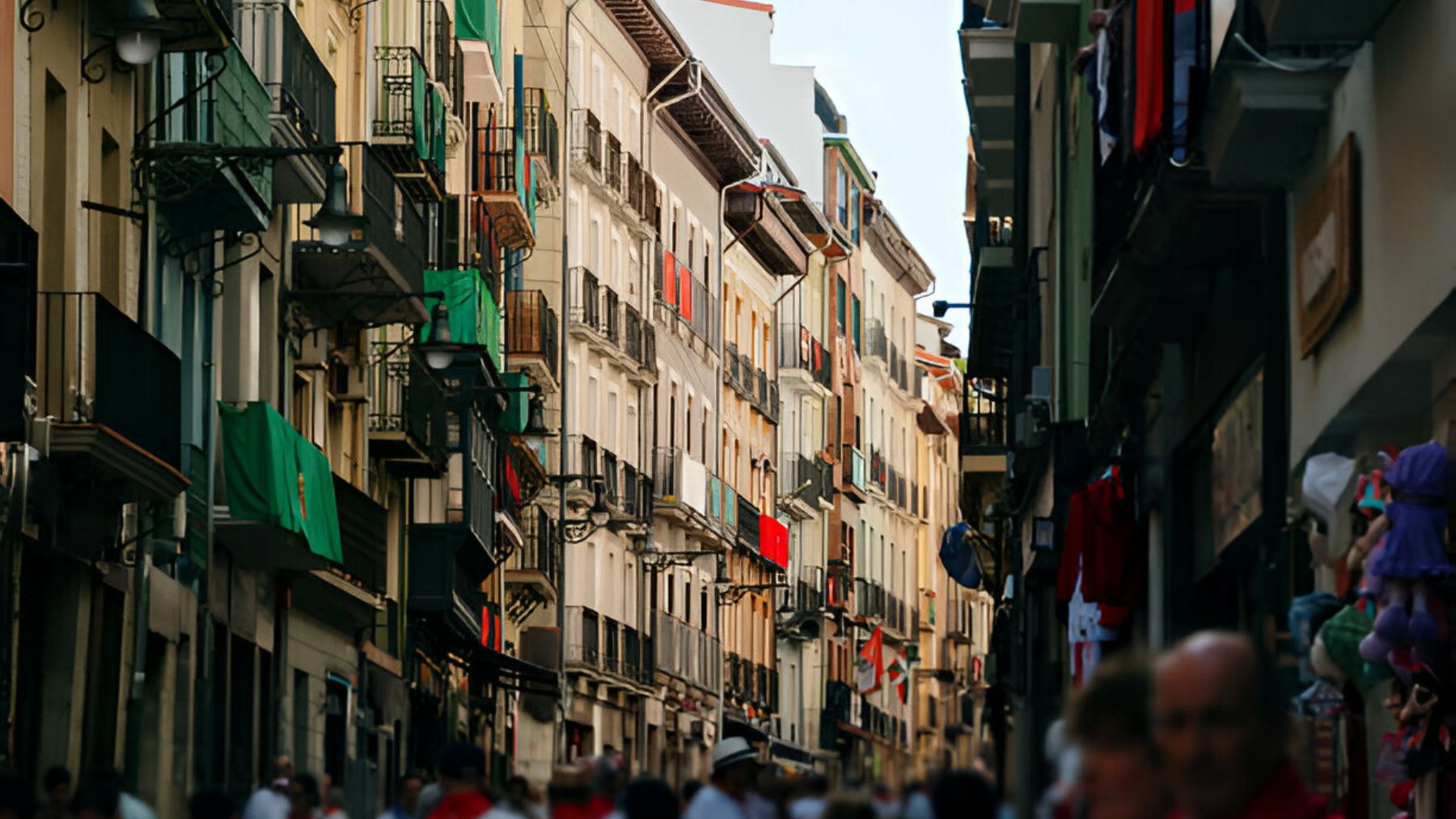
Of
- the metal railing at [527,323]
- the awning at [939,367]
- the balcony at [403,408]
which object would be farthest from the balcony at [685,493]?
the awning at [939,367]

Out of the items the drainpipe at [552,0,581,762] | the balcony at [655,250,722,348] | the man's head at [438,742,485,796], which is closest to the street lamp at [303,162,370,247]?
Answer: the man's head at [438,742,485,796]

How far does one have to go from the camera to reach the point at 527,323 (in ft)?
160

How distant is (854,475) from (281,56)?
2186 inches

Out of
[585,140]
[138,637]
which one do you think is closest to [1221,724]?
[138,637]

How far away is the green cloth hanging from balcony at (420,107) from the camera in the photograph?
119 feet

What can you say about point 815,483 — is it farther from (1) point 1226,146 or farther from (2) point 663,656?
(1) point 1226,146

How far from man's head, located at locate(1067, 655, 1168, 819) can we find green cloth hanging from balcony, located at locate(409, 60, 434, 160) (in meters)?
32.1

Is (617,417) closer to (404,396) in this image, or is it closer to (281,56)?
(404,396)

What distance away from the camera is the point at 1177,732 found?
13.2 ft

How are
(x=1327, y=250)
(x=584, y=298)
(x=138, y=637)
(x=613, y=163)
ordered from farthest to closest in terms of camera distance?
(x=613, y=163)
(x=584, y=298)
(x=138, y=637)
(x=1327, y=250)

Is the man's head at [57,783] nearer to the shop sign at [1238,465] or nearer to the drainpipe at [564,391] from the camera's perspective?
the shop sign at [1238,465]

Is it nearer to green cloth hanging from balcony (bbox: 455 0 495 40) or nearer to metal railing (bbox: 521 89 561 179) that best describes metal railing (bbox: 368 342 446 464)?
green cloth hanging from balcony (bbox: 455 0 495 40)

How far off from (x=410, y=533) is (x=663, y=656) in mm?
21504

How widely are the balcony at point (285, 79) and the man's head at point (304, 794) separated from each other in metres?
14.9
